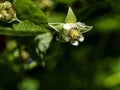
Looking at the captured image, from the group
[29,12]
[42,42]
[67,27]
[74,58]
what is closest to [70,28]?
[67,27]

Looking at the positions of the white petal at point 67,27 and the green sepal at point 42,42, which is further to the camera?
the green sepal at point 42,42

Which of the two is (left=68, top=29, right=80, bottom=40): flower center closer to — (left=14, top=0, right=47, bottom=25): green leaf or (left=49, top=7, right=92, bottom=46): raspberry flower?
(left=49, top=7, right=92, bottom=46): raspberry flower

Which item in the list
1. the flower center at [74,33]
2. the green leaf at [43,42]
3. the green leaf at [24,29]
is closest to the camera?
the green leaf at [24,29]

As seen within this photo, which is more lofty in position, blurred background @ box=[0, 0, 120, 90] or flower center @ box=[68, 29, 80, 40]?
flower center @ box=[68, 29, 80, 40]

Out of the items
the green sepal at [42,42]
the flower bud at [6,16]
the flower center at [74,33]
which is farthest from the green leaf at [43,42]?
the flower bud at [6,16]

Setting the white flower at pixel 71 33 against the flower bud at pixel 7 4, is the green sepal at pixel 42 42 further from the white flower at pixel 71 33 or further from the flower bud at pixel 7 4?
the flower bud at pixel 7 4

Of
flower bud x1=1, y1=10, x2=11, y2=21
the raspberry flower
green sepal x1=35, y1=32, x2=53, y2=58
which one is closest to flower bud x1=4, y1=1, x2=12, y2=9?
flower bud x1=1, y1=10, x2=11, y2=21

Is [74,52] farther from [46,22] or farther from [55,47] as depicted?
[46,22]
